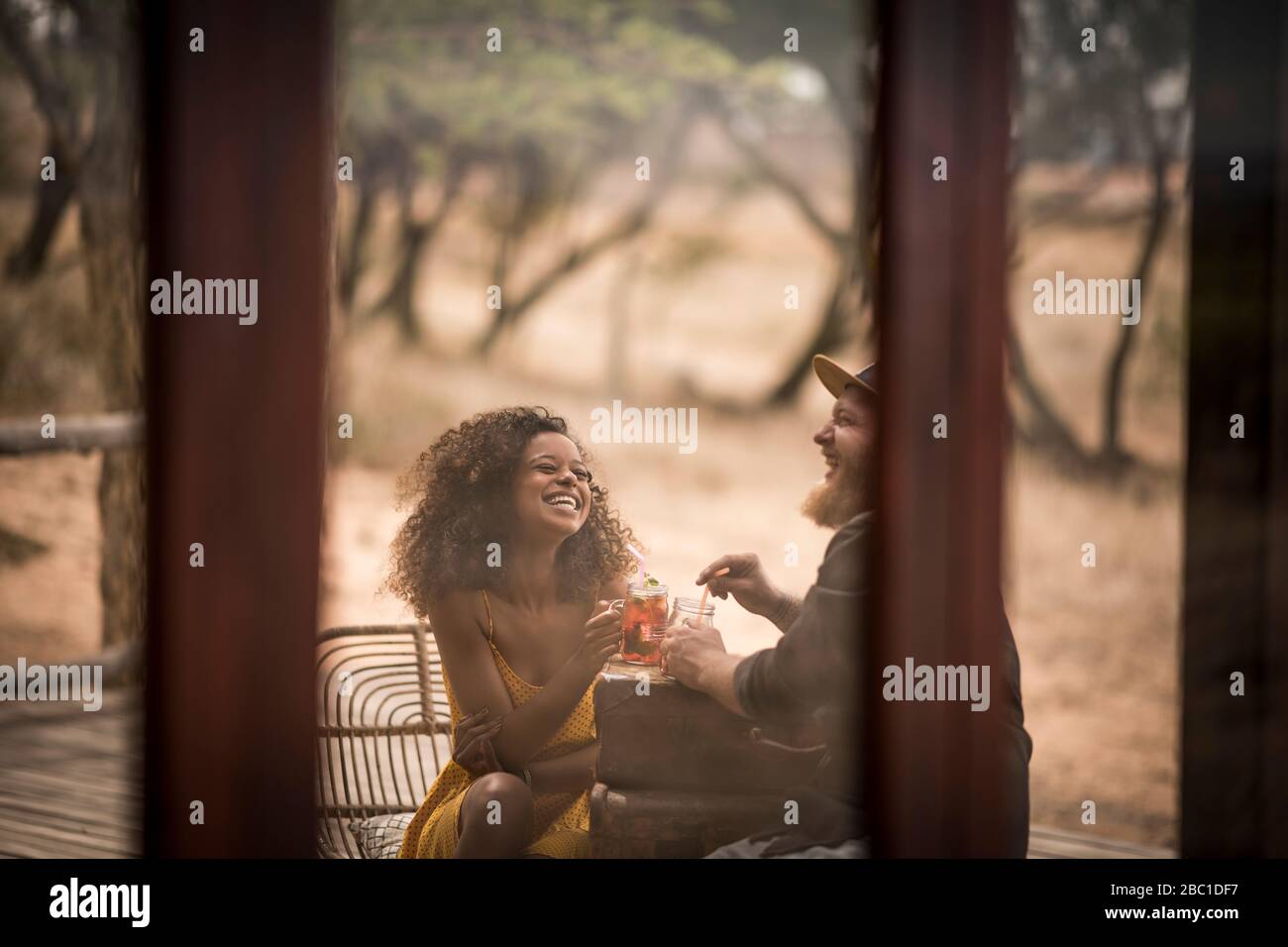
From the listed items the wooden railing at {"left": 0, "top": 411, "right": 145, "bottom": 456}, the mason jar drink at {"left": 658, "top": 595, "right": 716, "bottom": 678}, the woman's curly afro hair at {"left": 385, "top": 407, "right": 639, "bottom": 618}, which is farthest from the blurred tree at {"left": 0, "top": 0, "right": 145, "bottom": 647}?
the mason jar drink at {"left": 658, "top": 595, "right": 716, "bottom": 678}

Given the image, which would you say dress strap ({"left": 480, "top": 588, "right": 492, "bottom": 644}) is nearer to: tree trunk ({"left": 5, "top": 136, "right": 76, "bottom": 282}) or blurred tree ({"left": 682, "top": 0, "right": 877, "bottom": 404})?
blurred tree ({"left": 682, "top": 0, "right": 877, "bottom": 404})

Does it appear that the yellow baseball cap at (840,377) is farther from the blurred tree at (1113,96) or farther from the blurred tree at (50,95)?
the blurred tree at (50,95)

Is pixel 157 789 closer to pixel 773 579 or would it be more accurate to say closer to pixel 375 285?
pixel 773 579

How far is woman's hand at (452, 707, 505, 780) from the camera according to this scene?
2270 millimetres

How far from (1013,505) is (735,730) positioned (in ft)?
2.52

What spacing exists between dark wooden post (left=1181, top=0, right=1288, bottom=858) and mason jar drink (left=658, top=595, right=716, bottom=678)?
110 cm

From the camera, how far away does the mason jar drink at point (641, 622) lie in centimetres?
232

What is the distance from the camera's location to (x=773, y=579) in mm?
2373

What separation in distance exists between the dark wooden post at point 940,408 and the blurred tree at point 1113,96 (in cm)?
16

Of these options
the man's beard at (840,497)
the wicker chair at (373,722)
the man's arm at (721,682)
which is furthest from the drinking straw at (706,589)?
the wicker chair at (373,722)

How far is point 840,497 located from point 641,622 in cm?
51

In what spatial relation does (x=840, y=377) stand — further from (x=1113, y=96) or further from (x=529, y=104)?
(x=529, y=104)

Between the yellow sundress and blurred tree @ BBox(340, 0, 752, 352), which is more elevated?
blurred tree @ BBox(340, 0, 752, 352)

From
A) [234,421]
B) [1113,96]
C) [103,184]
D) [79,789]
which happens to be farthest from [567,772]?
[103,184]
